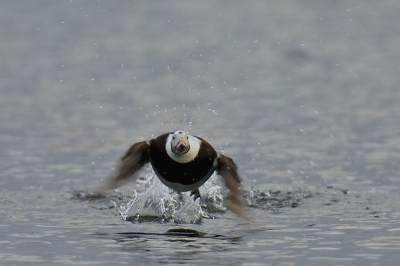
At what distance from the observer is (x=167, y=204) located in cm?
1106

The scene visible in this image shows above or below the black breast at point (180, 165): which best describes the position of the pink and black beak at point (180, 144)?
above

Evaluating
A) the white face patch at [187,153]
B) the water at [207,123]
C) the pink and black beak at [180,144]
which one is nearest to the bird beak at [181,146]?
the pink and black beak at [180,144]

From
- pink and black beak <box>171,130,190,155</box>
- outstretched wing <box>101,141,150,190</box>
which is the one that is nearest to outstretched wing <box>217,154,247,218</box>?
pink and black beak <box>171,130,190,155</box>

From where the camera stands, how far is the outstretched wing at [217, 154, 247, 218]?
31.3 feet

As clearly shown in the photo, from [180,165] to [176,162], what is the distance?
5 cm

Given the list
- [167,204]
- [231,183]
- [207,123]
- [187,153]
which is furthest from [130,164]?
[207,123]

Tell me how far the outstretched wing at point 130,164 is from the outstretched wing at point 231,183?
82 centimetres

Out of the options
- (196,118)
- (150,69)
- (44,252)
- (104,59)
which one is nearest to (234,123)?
(196,118)

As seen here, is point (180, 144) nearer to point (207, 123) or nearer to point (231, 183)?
point (231, 183)

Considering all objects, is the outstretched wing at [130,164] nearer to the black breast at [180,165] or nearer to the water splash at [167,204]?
the black breast at [180,165]

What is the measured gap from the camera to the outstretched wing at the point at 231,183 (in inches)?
376

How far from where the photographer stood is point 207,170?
34.8 feet

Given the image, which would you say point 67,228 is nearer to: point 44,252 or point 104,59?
point 44,252

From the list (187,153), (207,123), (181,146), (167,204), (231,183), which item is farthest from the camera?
(207,123)
